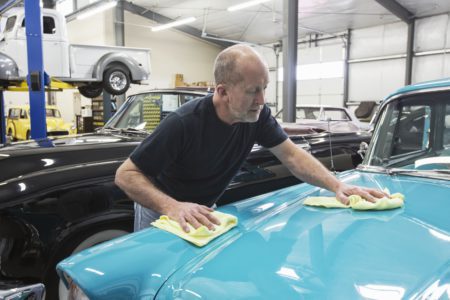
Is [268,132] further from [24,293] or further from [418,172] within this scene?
[24,293]

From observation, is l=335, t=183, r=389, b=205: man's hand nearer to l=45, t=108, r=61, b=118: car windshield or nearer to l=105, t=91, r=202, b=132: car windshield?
l=105, t=91, r=202, b=132: car windshield

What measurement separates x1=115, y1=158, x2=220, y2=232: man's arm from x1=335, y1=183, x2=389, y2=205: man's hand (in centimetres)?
68

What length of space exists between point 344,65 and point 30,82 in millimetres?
15863

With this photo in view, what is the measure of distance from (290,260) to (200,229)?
415mm

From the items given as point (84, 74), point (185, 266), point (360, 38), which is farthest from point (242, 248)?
point (360, 38)

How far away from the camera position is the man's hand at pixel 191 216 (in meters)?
1.62

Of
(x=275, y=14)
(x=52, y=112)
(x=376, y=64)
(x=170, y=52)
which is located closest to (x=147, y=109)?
(x=52, y=112)

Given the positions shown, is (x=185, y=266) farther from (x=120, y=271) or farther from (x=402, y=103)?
(x=402, y=103)

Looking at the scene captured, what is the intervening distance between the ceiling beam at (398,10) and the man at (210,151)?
579 inches

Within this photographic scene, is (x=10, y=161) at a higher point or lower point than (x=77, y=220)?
higher

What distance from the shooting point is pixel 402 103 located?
269cm

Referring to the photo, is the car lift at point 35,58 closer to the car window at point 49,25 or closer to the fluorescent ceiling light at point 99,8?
the car window at point 49,25

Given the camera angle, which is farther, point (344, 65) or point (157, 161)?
point (344, 65)

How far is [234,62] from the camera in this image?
1855mm
